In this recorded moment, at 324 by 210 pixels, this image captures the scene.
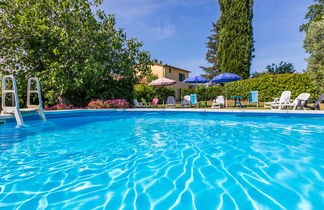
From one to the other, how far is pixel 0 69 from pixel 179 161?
13.1 meters

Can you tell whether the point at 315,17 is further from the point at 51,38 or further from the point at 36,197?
the point at 36,197

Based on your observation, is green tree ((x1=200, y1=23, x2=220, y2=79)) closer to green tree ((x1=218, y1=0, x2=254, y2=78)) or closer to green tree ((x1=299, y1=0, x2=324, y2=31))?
green tree ((x1=218, y1=0, x2=254, y2=78))

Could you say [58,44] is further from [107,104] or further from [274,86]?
[274,86]

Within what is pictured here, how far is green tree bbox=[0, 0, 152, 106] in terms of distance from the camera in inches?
384

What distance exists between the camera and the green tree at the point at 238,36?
18469mm

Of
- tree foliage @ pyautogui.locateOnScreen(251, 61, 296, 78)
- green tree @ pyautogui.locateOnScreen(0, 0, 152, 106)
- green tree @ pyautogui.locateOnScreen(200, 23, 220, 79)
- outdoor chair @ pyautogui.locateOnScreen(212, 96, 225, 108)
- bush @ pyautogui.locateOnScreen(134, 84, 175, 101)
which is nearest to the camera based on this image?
green tree @ pyautogui.locateOnScreen(0, 0, 152, 106)

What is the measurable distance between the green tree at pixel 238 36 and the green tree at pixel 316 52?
768 cm

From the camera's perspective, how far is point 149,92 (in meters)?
17.8

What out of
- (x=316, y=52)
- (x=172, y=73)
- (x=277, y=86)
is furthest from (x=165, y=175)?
(x=172, y=73)

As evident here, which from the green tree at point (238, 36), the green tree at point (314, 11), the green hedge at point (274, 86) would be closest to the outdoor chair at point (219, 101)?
the green hedge at point (274, 86)

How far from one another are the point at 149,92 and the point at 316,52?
13388 millimetres

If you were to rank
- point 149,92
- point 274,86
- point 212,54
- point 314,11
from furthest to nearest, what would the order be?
point 212,54, point 314,11, point 149,92, point 274,86

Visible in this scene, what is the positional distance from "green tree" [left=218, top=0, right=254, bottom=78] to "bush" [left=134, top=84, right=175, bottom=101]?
781 centimetres

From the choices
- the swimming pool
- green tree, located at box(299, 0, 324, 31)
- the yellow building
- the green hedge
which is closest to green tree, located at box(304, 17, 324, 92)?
the green hedge
